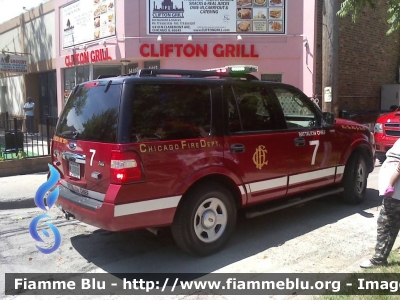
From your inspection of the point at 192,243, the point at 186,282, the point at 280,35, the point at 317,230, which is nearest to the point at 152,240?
the point at 192,243

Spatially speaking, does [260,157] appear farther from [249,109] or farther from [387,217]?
[387,217]

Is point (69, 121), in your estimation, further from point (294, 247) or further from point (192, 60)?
point (192, 60)

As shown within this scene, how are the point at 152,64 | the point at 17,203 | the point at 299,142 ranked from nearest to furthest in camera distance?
the point at 299,142, the point at 17,203, the point at 152,64

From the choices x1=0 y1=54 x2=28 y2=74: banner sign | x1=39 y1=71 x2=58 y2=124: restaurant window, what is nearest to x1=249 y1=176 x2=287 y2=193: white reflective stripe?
x1=39 y1=71 x2=58 y2=124: restaurant window

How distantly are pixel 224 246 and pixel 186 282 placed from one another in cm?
87

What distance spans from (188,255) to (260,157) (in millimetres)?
1422

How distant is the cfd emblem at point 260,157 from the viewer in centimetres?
490

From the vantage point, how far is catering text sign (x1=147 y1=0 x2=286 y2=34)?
12203 millimetres

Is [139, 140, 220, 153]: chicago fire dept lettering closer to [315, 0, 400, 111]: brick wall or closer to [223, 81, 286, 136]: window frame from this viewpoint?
[223, 81, 286, 136]: window frame

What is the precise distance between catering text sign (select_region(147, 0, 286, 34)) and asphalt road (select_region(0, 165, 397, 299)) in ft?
25.3

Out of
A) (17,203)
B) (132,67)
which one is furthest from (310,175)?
(132,67)

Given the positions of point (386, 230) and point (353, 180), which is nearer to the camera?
point (386, 230)

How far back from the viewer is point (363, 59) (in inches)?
549

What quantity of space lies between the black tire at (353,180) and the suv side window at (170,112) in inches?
113
